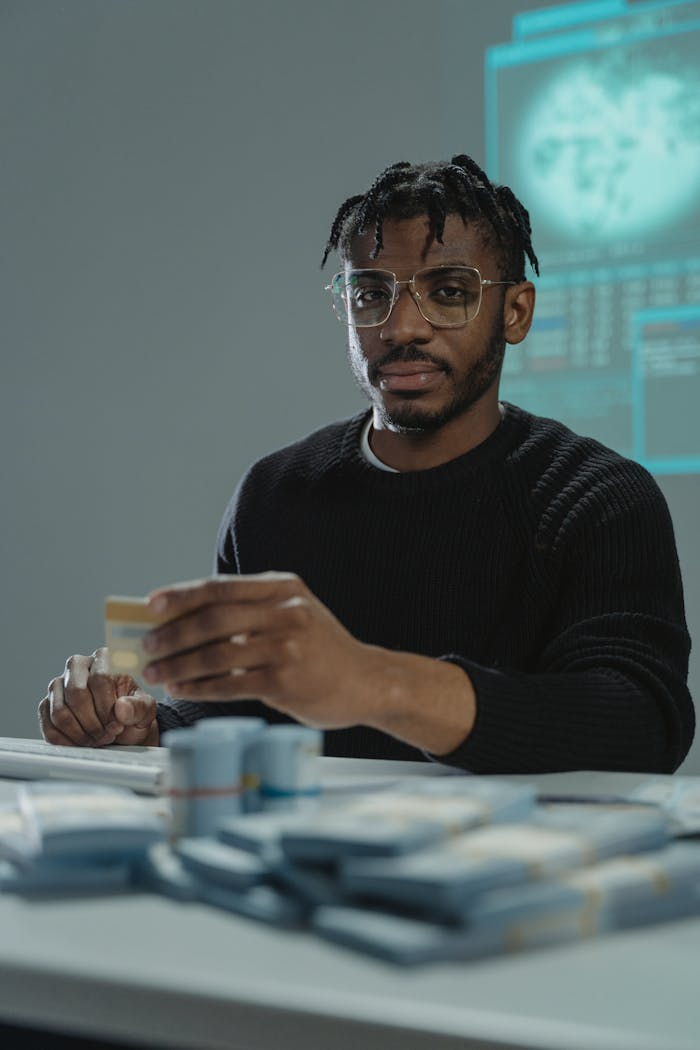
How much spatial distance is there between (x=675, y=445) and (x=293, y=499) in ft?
4.22

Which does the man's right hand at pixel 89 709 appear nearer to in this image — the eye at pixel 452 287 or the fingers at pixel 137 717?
the fingers at pixel 137 717

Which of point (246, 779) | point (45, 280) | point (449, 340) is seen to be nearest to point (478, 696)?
point (246, 779)

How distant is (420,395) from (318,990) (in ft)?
3.94

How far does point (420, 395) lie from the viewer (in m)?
1.65

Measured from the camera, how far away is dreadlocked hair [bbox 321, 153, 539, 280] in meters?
1.65

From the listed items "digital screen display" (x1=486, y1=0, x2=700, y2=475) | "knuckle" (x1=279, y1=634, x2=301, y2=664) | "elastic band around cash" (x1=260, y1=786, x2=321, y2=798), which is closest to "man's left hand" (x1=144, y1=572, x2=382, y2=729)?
"knuckle" (x1=279, y1=634, x2=301, y2=664)

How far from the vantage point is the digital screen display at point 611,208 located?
271 cm

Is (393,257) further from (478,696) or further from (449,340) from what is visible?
(478,696)

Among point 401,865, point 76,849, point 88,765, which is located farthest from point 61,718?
point 401,865

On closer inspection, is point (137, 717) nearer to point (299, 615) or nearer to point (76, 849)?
point (299, 615)

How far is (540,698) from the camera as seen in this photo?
3.75 feet

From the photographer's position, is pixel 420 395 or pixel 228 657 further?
pixel 420 395

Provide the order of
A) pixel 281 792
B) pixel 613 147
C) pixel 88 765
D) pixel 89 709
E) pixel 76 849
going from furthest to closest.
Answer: pixel 613 147, pixel 89 709, pixel 88 765, pixel 281 792, pixel 76 849

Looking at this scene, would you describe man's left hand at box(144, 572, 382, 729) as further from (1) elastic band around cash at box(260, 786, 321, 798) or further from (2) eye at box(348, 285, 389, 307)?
(2) eye at box(348, 285, 389, 307)
